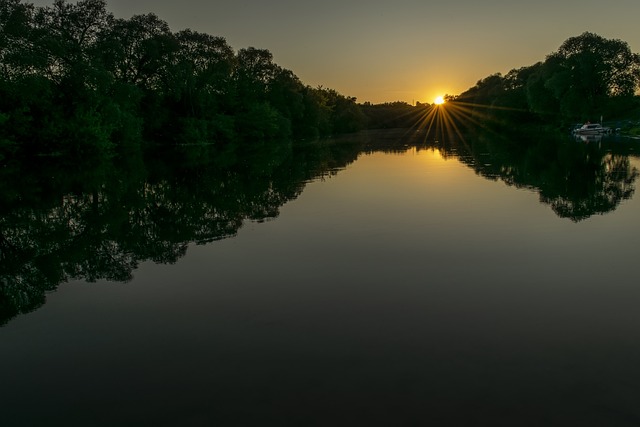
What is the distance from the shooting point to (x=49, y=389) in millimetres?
6512

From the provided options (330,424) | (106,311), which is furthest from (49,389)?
(330,424)

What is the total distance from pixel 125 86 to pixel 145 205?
4303 cm

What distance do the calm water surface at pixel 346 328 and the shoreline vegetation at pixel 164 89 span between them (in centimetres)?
3768

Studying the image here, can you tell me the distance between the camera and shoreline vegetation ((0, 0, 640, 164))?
156 feet

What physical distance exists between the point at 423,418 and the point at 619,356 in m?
3.08

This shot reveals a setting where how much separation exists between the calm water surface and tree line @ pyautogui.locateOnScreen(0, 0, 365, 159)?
37.6 meters

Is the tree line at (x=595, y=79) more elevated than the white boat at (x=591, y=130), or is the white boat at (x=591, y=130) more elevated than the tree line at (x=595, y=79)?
the tree line at (x=595, y=79)

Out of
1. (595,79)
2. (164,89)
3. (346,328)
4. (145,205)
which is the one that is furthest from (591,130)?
(346,328)

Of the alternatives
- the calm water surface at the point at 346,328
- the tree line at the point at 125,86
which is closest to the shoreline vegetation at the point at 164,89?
the tree line at the point at 125,86

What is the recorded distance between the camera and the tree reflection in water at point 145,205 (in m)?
12.5

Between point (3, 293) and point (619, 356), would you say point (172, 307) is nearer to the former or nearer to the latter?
point (3, 293)

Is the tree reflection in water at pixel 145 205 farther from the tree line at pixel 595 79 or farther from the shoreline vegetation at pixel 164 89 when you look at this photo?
the tree line at pixel 595 79

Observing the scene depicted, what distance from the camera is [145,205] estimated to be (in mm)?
20984

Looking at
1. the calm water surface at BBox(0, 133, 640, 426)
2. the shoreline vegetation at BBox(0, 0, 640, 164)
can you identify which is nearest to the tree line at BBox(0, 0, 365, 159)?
the shoreline vegetation at BBox(0, 0, 640, 164)
